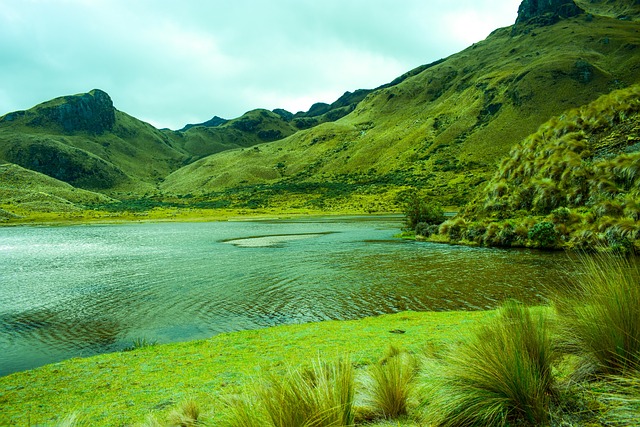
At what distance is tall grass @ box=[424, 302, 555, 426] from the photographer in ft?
10.7

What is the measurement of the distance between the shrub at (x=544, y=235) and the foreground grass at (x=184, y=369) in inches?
735

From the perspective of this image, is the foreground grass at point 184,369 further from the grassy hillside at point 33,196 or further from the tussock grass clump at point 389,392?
the grassy hillside at point 33,196

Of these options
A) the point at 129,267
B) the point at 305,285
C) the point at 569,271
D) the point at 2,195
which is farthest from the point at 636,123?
the point at 2,195

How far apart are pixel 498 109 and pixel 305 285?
166m

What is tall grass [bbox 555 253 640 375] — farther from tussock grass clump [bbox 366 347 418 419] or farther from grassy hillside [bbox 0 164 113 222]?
grassy hillside [bbox 0 164 113 222]

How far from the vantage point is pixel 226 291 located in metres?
18.0

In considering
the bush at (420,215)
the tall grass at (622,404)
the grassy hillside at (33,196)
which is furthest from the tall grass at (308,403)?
the grassy hillside at (33,196)

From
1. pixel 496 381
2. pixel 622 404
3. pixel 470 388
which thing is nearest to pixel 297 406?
pixel 470 388

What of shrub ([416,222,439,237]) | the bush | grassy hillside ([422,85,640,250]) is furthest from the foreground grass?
the bush

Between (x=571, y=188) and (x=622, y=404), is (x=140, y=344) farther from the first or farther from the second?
(x=571, y=188)

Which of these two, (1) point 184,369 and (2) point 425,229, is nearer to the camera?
(1) point 184,369

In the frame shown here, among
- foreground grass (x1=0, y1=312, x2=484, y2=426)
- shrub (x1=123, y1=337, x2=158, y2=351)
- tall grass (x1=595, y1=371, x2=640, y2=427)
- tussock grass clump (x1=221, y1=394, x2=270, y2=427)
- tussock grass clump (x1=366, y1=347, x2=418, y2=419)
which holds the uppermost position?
tall grass (x1=595, y1=371, x2=640, y2=427)

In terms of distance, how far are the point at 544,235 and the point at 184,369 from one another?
88.6ft

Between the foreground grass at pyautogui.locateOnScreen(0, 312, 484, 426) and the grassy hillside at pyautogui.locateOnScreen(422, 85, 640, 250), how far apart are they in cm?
1887
